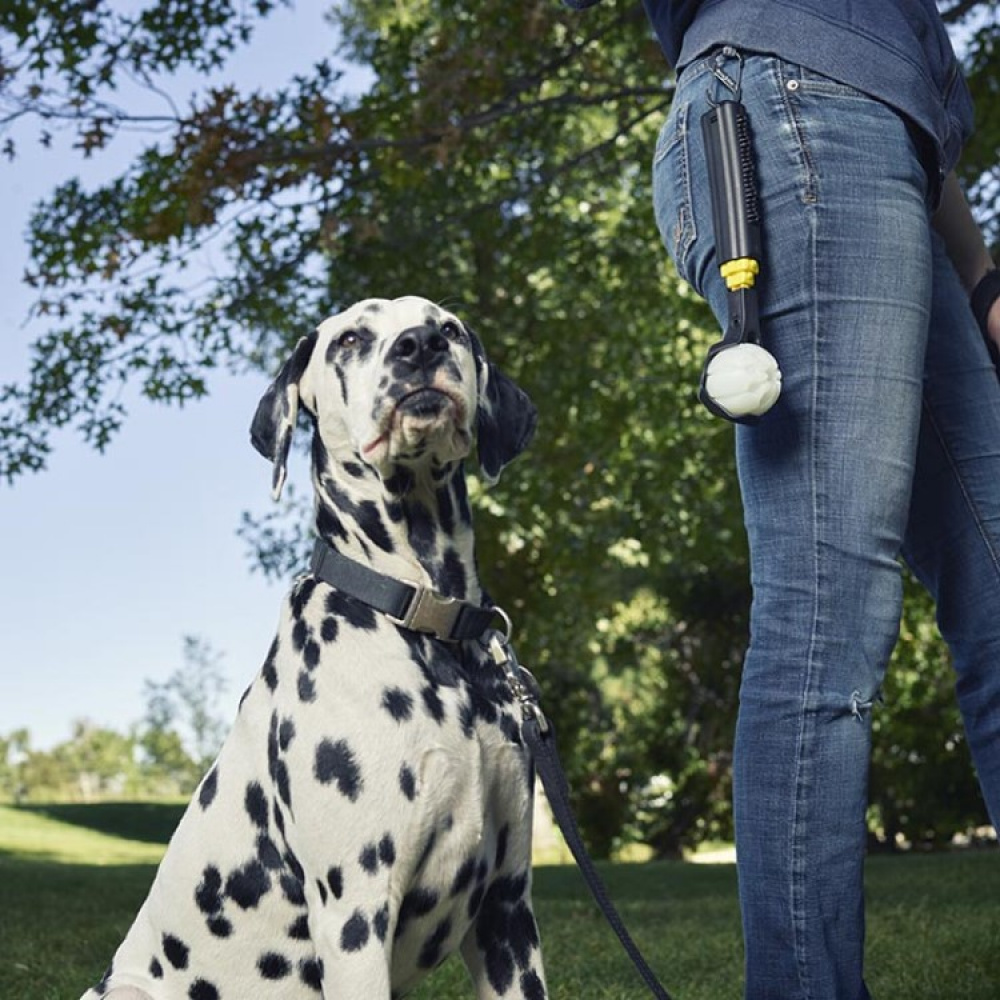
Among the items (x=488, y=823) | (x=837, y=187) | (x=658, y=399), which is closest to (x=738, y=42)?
(x=837, y=187)

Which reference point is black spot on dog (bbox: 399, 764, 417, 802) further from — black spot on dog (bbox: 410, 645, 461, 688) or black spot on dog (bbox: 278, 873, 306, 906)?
black spot on dog (bbox: 278, 873, 306, 906)

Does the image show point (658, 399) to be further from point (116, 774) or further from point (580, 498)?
point (116, 774)

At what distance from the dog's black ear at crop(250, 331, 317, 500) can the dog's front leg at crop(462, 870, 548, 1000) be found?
38.5 inches

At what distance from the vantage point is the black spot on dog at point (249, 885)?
2.83 m

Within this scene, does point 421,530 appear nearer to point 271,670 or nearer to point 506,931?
point 271,670

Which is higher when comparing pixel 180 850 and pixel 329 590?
pixel 329 590

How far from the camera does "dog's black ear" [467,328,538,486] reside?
3234mm

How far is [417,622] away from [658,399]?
993 cm

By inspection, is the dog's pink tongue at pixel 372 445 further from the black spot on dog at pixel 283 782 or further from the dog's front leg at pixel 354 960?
the dog's front leg at pixel 354 960

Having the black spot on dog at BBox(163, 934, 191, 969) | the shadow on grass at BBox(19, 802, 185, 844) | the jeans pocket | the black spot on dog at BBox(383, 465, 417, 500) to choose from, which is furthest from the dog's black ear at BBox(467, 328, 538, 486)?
the shadow on grass at BBox(19, 802, 185, 844)

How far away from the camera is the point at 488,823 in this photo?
2.76m

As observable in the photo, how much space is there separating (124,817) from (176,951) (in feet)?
71.3

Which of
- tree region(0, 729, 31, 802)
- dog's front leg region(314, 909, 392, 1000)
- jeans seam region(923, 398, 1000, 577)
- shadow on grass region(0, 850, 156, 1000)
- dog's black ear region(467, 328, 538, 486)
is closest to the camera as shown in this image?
dog's front leg region(314, 909, 392, 1000)

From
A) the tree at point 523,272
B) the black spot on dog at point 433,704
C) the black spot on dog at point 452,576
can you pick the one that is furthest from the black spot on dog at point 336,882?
the tree at point 523,272
